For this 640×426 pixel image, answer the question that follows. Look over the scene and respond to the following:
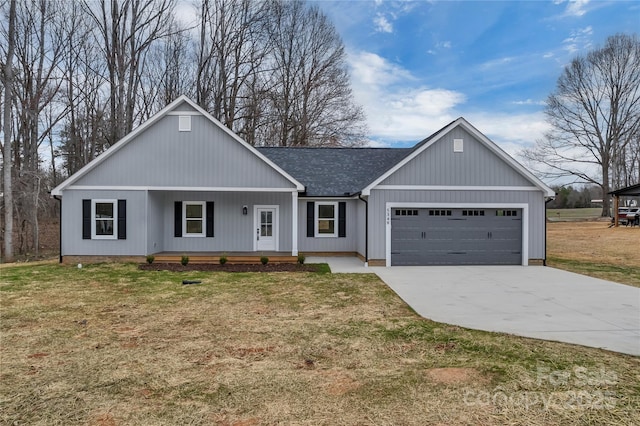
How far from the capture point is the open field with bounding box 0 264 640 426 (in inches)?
132

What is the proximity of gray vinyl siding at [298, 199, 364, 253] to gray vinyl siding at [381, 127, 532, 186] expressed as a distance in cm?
291

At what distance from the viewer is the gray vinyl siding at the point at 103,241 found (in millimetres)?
13070

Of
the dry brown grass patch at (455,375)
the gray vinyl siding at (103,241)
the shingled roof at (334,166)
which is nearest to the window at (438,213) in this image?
the shingled roof at (334,166)

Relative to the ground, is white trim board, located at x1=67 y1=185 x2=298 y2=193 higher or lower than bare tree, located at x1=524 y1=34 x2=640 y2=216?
lower

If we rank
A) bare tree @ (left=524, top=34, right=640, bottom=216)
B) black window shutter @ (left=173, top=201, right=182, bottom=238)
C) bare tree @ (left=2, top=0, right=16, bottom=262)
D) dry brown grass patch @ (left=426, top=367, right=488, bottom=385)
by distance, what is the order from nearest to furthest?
1. dry brown grass patch @ (left=426, top=367, right=488, bottom=385)
2. black window shutter @ (left=173, top=201, right=182, bottom=238)
3. bare tree @ (left=2, top=0, right=16, bottom=262)
4. bare tree @ (left=524, top=34, right=640, bottom=216)

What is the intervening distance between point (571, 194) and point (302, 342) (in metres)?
65.7

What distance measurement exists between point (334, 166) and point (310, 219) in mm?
3072

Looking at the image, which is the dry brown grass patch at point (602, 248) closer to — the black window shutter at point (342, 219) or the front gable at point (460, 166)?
the front gable at point (460, 166)

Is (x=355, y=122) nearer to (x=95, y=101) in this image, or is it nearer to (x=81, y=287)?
(x=95, y=101)

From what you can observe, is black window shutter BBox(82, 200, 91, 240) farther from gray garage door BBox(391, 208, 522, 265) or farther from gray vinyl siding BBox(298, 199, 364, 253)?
gray garage door BBox(391, 208, 522, 265)

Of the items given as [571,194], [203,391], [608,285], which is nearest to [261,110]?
[608,285]

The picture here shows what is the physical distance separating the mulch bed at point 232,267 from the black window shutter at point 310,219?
2755 mm

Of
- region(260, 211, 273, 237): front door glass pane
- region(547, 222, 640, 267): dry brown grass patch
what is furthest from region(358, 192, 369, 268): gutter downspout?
region(547, 222, 640, 267): dry brown grass patch

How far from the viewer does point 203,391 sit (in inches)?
148
